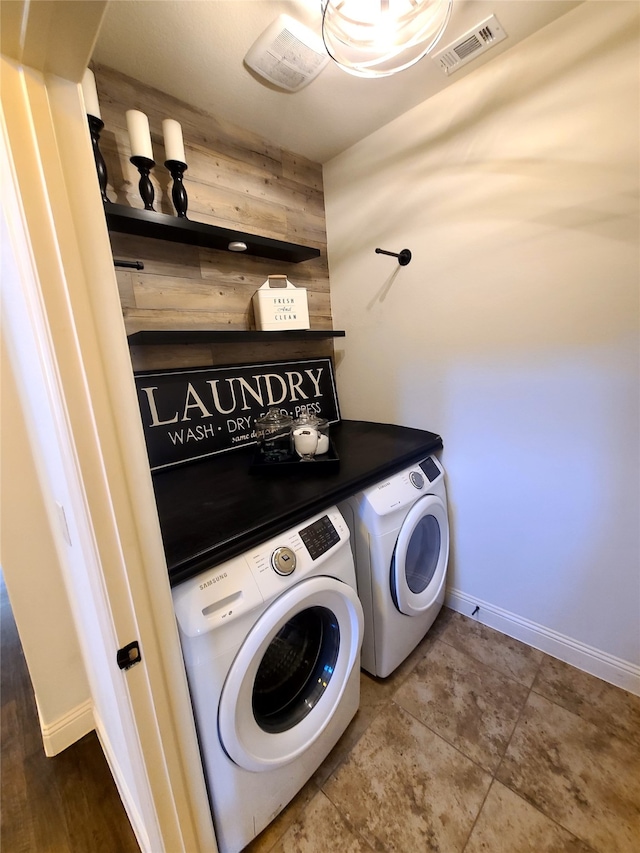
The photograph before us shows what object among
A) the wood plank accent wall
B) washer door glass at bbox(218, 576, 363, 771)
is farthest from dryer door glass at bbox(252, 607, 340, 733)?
the wood plank accent wall

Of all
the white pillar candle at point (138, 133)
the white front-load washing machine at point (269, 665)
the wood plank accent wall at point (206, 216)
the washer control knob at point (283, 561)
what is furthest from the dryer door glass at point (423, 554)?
the white pillar candle at point (138, 133)

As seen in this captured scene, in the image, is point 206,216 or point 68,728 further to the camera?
point 206,216

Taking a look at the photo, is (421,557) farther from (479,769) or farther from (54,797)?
(54,797)

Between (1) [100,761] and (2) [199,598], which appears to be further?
(1) [100,761]

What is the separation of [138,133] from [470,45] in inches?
49.7

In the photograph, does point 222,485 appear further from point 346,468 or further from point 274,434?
point 346,468

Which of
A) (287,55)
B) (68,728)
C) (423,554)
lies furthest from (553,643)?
(287,55)

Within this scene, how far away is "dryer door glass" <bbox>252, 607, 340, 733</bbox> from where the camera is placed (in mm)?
1043

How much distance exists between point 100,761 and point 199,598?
108 cm

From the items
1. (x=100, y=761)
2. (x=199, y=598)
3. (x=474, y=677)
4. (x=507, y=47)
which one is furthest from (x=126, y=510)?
(x=507, y=47)

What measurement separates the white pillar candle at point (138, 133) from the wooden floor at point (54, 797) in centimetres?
223

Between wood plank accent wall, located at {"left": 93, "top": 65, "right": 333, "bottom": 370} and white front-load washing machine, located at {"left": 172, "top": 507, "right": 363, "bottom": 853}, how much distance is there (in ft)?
3.45

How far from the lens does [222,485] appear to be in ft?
4.20

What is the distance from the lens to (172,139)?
1279 mm
